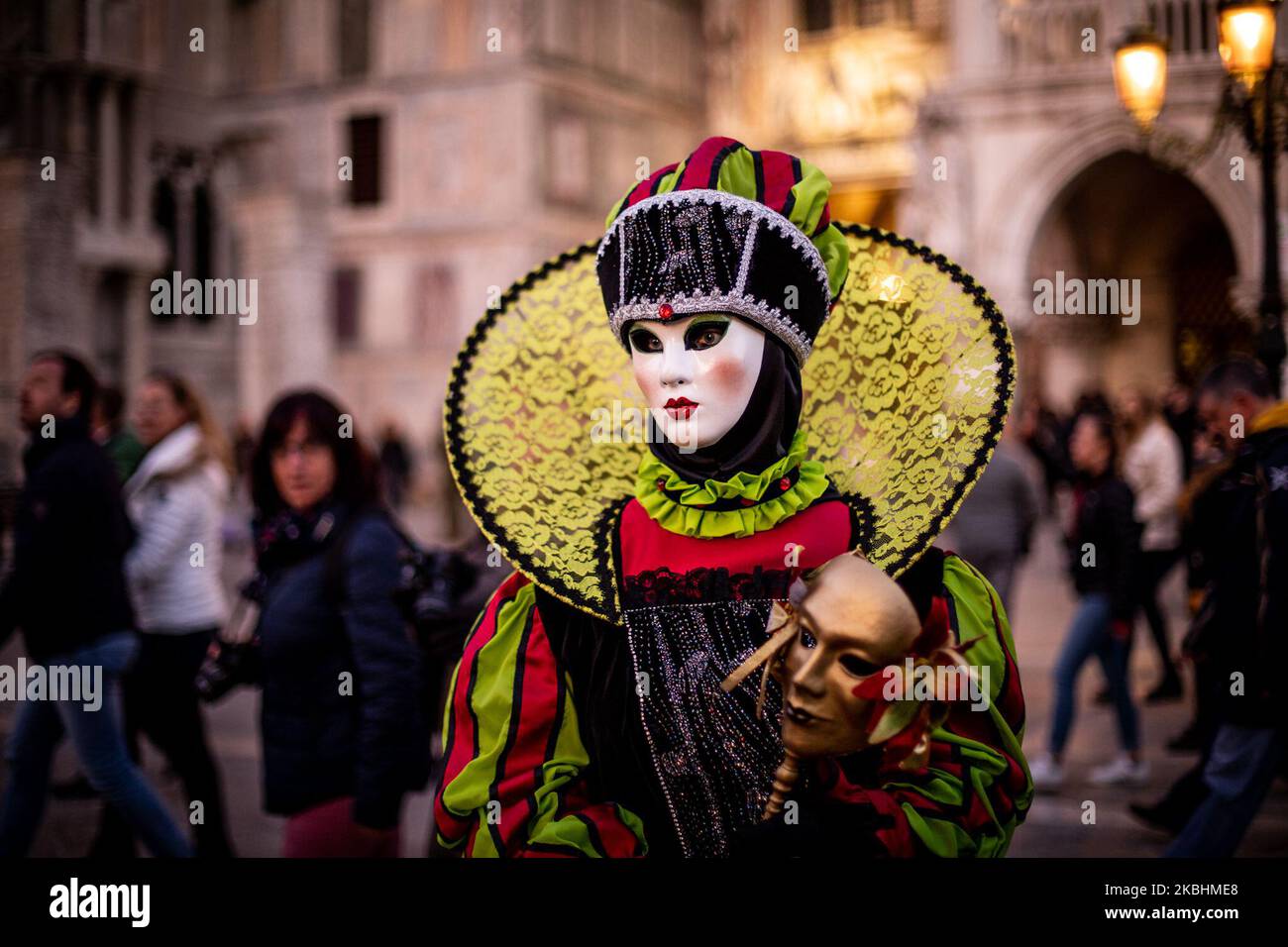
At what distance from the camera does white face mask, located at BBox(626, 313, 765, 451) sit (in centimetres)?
210

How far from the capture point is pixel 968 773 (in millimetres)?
1970

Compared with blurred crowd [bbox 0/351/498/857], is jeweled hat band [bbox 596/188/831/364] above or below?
above

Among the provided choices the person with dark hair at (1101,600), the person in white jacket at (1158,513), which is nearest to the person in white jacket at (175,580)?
the person with dark hair at (1101,600)

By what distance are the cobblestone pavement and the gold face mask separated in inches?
141

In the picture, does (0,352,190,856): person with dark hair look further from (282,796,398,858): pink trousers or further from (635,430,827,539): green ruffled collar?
(635,430,827,539): green ruffled collar

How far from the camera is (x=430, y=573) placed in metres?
3.65

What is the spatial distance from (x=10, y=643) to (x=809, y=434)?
8074 mm

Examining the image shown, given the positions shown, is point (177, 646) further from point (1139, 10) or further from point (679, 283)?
point (1139, 10)

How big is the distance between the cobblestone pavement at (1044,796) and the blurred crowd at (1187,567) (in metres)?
0.14

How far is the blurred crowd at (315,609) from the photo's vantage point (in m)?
3.42

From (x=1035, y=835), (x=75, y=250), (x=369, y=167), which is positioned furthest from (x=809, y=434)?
(x=369, y=167)

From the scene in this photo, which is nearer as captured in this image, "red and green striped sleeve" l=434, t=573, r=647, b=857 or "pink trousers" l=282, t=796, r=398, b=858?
"red and green striped sleeve" l=434, t=573, r=647, b=857
